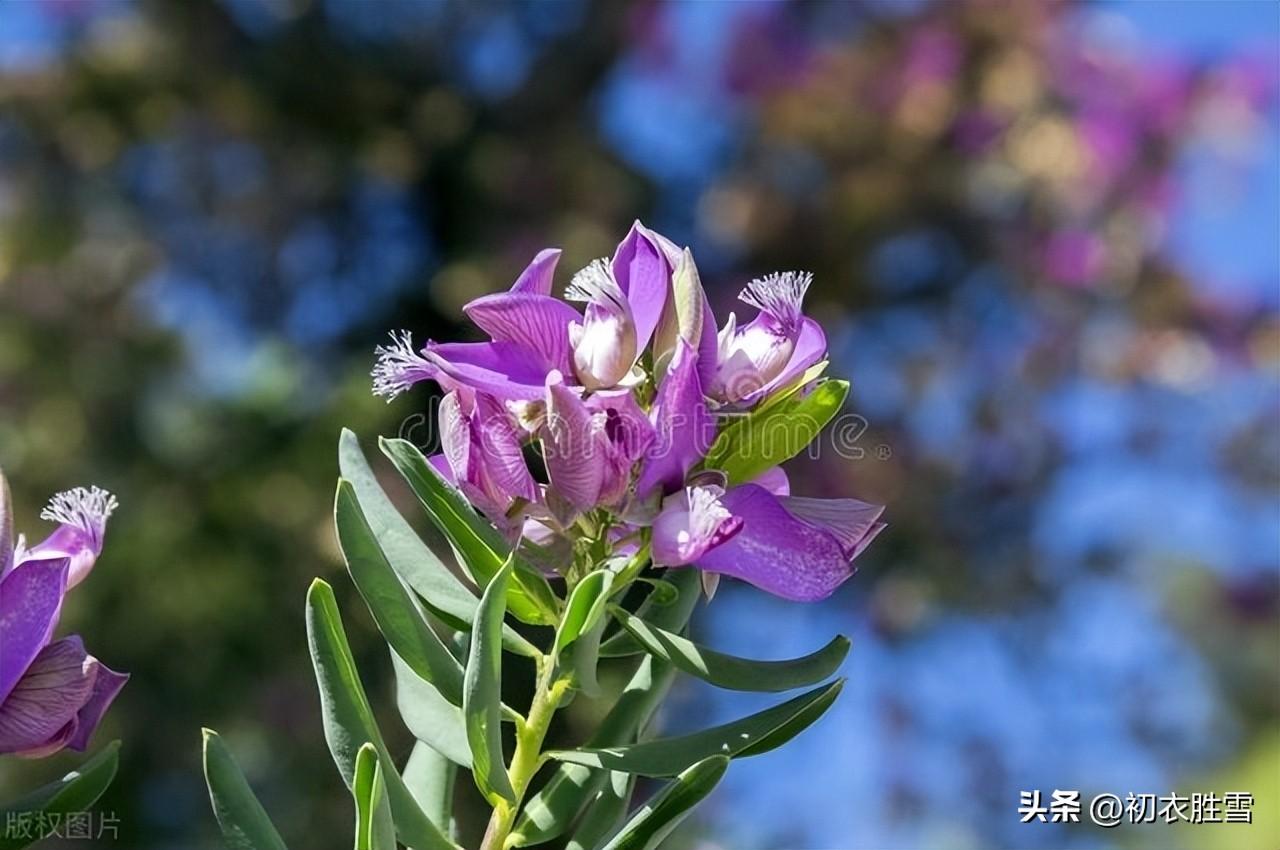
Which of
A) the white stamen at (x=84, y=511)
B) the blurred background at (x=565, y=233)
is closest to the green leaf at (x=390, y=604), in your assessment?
the white stamen at (x=84, y=511)

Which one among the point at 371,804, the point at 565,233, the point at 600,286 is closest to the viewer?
the point at 371,804

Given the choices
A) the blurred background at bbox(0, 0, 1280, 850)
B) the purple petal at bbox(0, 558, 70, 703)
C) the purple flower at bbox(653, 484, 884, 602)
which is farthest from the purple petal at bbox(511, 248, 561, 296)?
the blurred background at bbox(0, 0, 1280, 850)

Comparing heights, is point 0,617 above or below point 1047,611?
above

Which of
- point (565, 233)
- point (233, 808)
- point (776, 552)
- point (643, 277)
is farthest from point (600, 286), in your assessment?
point (565, 233)

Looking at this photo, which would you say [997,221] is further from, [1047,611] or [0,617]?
[0,617]

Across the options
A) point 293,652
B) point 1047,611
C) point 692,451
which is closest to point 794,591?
point 692,451

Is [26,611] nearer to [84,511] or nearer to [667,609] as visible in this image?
[84,511]

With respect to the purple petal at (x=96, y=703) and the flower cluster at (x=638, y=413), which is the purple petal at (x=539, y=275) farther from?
the purple petal at (x=96, y=703)
